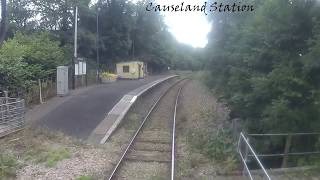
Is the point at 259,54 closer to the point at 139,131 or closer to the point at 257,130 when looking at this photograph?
the point at 257,130

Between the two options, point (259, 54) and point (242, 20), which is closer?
point (259, 54)

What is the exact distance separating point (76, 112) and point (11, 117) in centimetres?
519

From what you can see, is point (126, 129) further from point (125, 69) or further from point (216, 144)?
point (125, 69)

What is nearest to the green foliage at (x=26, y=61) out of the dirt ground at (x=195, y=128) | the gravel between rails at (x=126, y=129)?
the gravel between rails at (x=126, y=129)

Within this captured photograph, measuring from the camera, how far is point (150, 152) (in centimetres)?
1658

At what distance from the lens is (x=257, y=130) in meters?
14.7

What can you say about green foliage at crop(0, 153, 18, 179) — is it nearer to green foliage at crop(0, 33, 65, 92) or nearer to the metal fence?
the metal fence

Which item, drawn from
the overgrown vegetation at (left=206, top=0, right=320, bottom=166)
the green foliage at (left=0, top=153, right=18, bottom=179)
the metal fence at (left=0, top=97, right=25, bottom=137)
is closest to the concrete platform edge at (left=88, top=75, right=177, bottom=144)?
the metal fence at (left=0, top=97, right=25, bottom=137)

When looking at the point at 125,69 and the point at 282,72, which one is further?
the point at 125,69

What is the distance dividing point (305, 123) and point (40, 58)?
77.0ft

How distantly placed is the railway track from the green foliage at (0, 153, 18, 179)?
232 centimetres

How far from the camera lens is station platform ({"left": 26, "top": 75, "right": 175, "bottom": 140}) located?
66.9 feet

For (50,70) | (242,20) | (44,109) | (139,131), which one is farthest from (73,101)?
(242,20)

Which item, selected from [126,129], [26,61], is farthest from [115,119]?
[26,61]
